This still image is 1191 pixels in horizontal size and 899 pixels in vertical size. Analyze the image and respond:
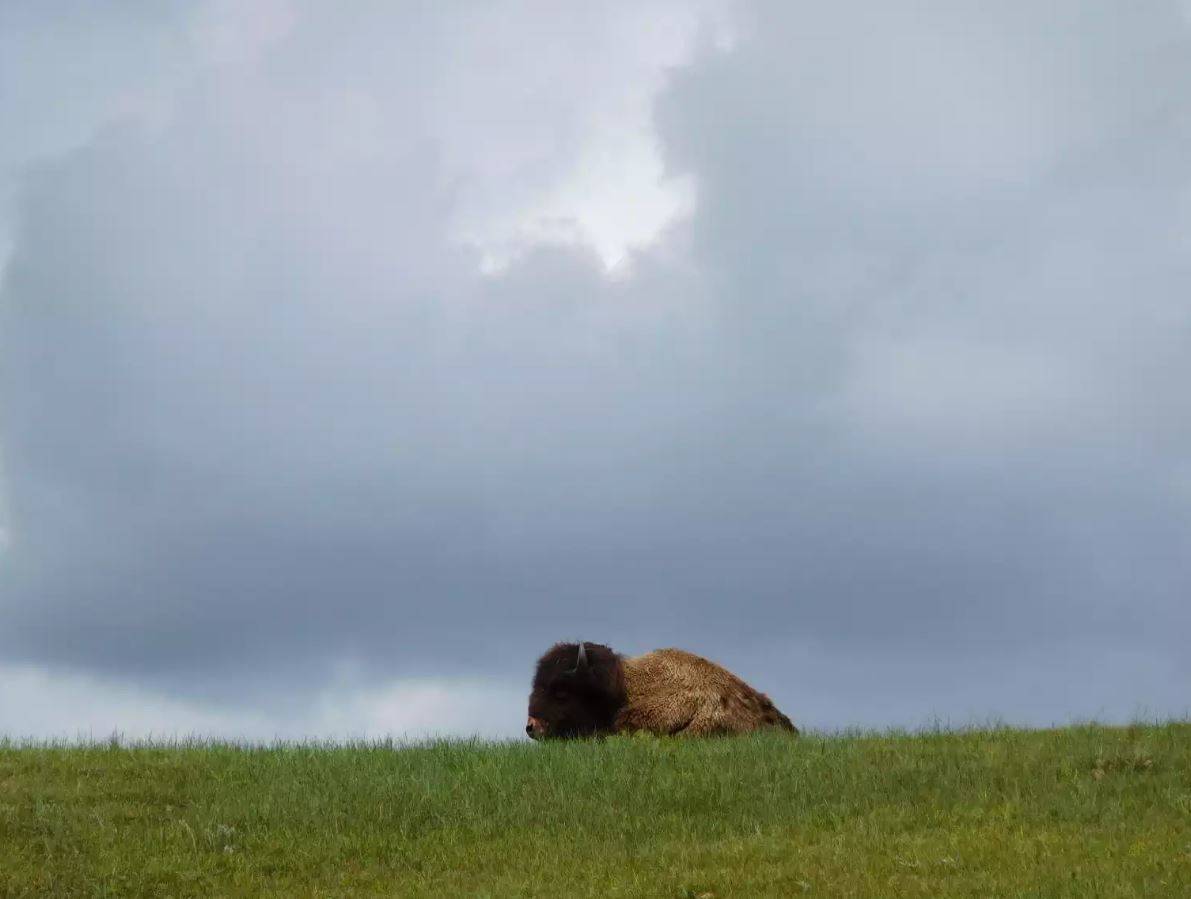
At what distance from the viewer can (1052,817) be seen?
53.1ft

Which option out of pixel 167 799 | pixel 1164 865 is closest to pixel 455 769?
pixel 167 799

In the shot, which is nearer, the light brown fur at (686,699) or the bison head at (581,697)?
the light brown fur at (686,699)

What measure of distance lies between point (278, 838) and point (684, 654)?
361 inches

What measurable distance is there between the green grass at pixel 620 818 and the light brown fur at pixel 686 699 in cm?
177

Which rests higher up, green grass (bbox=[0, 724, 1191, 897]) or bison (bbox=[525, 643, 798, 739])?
bison (bbox=[525, 643, 798, 739])

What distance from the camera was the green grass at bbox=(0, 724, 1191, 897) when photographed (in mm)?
14352

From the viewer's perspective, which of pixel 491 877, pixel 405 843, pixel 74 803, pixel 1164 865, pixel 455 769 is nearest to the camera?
pixel 1164 865

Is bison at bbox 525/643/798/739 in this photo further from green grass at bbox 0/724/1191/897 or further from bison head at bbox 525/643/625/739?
green grass at bbox 0/724/1191/897

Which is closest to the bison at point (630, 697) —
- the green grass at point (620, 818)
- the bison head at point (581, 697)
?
the bison head at point (581, 697)

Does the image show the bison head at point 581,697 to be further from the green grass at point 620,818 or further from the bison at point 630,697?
the green grass at point 620,818

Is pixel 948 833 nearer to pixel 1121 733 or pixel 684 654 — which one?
pixel 1121 733

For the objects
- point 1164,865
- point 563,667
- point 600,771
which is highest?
point 563,667

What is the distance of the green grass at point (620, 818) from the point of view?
1435cm

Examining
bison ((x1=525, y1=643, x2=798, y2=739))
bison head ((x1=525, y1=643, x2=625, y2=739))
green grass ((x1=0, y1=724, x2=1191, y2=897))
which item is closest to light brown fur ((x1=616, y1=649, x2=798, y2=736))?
bison ((x1=525, y1=643, x2=798, y2=739))
